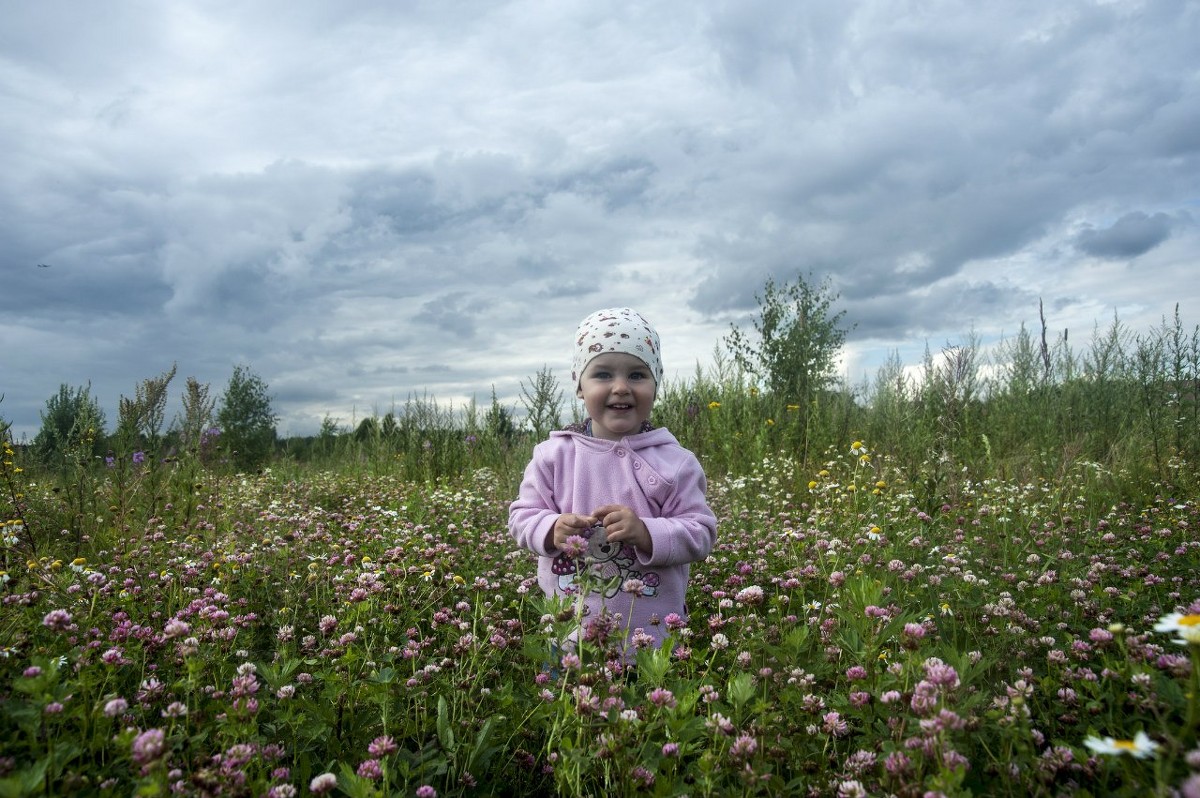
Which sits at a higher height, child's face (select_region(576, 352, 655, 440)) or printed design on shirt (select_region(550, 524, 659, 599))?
child's face (select_region(576, 352, 655, 440))

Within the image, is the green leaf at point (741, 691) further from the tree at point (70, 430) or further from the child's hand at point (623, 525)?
the tree at point (70, 430)

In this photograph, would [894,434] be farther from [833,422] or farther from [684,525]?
[684,525]

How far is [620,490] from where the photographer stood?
360 centimetres

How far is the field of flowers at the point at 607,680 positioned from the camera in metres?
1.93

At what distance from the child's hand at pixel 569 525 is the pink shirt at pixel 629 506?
5.0 inches

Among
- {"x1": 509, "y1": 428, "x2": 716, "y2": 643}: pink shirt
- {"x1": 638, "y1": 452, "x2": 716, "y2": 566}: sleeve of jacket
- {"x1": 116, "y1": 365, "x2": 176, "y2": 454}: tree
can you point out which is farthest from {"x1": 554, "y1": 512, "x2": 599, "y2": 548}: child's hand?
{"x1": 116, "y1": 365, "x2": 176, "y2": 454}: tree

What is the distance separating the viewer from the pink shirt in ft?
11.2

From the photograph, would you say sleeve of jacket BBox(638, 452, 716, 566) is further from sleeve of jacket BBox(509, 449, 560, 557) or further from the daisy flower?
the daisy flower

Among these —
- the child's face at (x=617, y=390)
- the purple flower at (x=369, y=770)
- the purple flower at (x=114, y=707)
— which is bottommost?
the purple flower at (x=369, y=770)

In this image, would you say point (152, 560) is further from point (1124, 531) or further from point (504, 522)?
point (1124, 531)

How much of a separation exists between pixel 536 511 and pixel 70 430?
721cm

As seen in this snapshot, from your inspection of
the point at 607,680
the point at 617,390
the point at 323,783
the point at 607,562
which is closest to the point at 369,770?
the point at 323,783

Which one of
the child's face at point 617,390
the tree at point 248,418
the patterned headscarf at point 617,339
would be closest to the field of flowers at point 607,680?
the child's face at point 617,390

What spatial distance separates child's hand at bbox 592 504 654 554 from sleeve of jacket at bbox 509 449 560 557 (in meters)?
0.27
